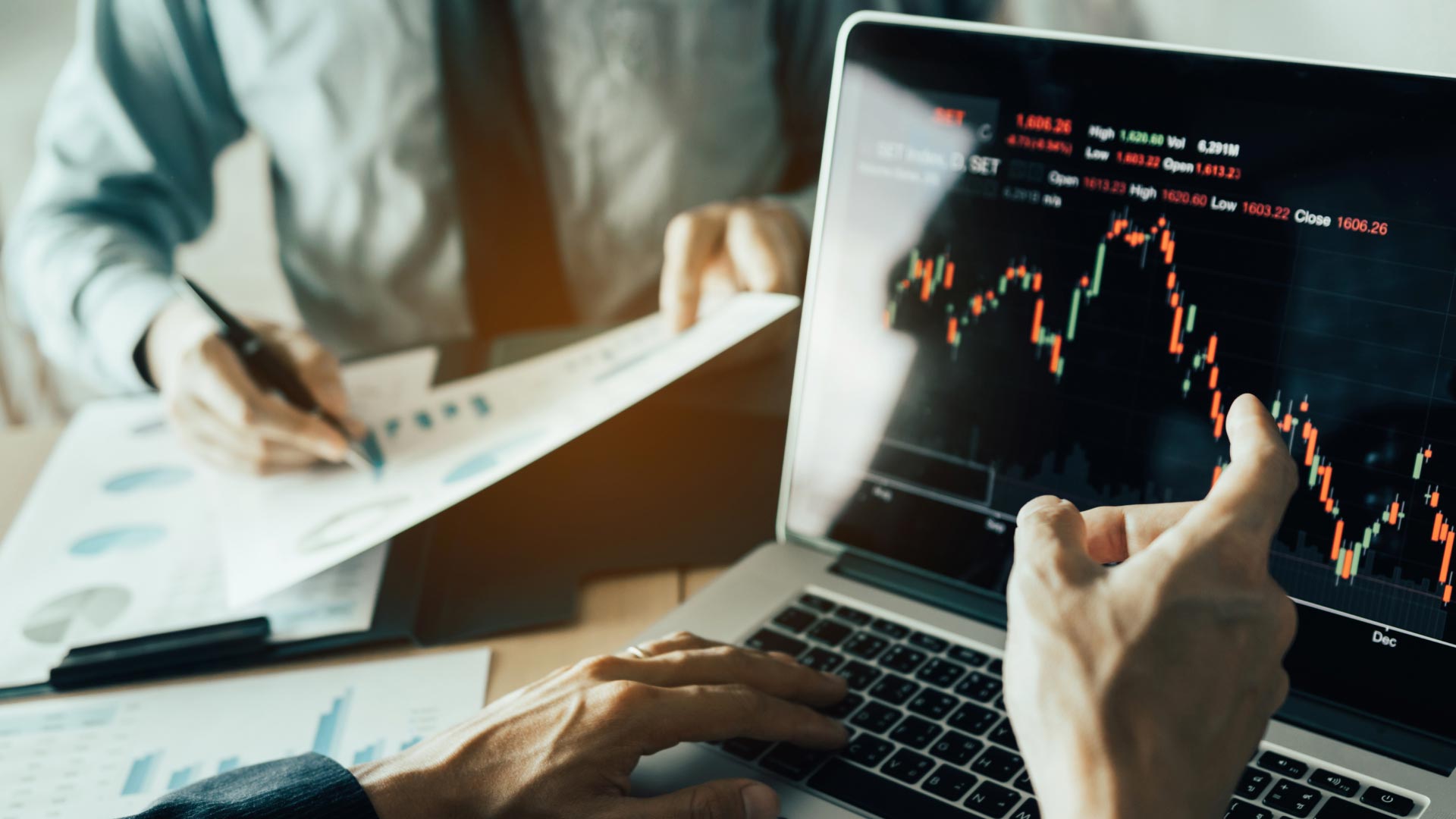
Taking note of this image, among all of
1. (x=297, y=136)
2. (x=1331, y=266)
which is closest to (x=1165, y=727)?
(x=1331, y=266)

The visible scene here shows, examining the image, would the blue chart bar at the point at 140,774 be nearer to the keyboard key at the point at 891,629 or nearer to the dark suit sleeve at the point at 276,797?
the dark suit sleeve at the point at 276,797

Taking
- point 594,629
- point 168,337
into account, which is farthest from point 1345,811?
point 168,337

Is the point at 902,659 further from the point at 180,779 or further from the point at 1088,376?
the point at 180,779

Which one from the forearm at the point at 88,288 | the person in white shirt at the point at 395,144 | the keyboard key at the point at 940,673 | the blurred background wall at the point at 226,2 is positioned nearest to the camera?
the keyboard key at the point at 940,673

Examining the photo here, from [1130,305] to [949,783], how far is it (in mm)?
261

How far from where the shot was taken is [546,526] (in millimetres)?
766

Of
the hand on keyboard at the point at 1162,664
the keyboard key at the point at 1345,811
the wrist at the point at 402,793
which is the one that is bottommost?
the wrist at the point at 402,793

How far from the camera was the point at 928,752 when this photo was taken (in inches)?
19.9

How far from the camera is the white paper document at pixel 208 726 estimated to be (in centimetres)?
54

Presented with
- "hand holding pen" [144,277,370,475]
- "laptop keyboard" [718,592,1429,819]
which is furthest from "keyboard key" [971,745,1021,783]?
"hand holding pen" [144,277,370,475]

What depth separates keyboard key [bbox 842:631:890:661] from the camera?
58 cm

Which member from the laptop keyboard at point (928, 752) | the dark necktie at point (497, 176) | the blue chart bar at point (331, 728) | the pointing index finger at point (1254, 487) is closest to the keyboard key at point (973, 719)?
the laptop keyboard at point (928, 752)

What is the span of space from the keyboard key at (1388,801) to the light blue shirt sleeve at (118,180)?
0.96 metres

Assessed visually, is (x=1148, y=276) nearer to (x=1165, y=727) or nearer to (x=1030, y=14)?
(x=1165, y=727)
